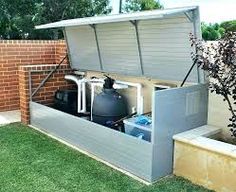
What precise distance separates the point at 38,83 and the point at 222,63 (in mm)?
3841

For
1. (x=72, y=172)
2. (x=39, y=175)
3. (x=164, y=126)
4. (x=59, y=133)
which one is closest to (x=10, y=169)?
(x=39, y=175)

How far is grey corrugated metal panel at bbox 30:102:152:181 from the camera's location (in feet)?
14.6

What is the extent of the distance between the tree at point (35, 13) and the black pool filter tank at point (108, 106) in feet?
27.3

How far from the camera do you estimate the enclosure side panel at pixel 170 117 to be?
4.31 metres

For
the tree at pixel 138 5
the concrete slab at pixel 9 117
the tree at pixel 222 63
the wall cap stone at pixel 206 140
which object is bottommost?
the concrete slab at pixel 9 117

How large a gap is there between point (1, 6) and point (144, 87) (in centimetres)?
949

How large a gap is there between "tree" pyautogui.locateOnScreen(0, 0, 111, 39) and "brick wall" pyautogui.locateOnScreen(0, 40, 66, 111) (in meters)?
5.54

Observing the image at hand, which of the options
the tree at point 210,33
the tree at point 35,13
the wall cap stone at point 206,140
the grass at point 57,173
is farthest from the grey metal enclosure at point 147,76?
the tree at point 35,13

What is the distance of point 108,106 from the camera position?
5.91 meters

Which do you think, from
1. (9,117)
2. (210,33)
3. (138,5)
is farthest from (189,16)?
(138,5)

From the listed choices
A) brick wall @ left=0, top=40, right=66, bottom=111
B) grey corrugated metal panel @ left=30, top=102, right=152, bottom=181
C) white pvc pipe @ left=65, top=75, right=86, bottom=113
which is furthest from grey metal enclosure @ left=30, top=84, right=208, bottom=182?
brick wall @ left=0, top=40, right=66, bottom=111

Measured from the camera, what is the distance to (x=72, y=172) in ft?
15.3

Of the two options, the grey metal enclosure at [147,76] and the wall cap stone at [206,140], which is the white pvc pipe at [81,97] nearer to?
the grey metal enclosure at [147,76]

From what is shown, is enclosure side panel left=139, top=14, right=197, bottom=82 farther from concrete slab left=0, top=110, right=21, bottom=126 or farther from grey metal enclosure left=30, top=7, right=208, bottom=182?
concrete slab left=0, top=110, right=21, bottom=126
